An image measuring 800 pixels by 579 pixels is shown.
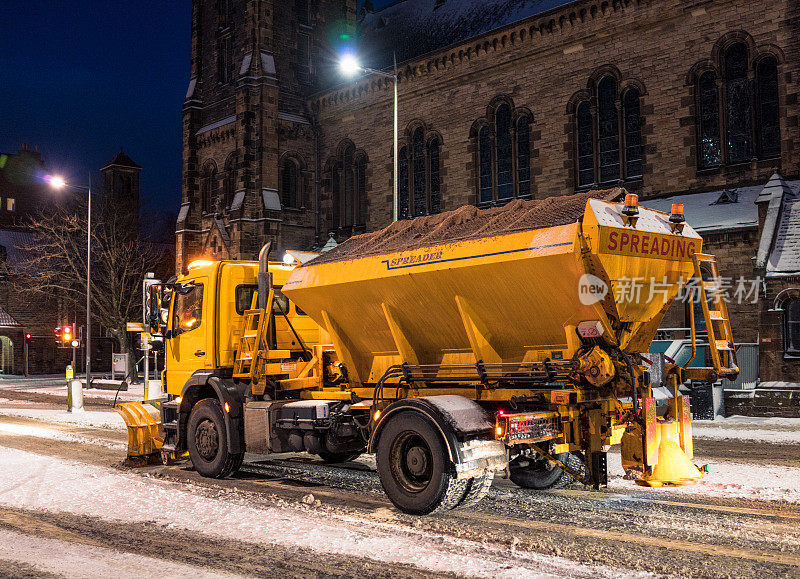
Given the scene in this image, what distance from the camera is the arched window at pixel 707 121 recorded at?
2325 cm

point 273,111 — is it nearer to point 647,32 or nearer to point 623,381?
point 647,32

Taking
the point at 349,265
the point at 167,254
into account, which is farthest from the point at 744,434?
the point at 167,254

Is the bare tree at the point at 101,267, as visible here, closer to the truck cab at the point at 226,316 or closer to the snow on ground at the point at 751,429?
the truck cab at the point at 226,316

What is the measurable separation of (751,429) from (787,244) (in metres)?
6.44

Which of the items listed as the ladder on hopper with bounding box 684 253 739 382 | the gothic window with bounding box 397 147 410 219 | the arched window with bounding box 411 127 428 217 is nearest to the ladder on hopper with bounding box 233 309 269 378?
the ladder on hopper with bounding box 684 253 739 382

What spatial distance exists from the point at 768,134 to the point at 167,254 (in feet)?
166

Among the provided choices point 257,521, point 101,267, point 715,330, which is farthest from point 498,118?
point 101,267

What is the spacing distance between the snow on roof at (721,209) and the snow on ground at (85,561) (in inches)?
749

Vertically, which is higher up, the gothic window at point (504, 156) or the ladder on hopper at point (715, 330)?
the gothic window at point (504, 156)

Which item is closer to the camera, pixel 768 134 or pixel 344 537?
pixel 344 537

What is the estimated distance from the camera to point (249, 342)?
10.5 meters

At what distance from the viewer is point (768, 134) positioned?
22.4m

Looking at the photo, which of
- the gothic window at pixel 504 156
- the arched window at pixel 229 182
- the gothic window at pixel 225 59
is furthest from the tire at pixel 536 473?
the gothic window at pixel 225 59

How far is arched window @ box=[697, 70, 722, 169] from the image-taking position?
23.2 metres
